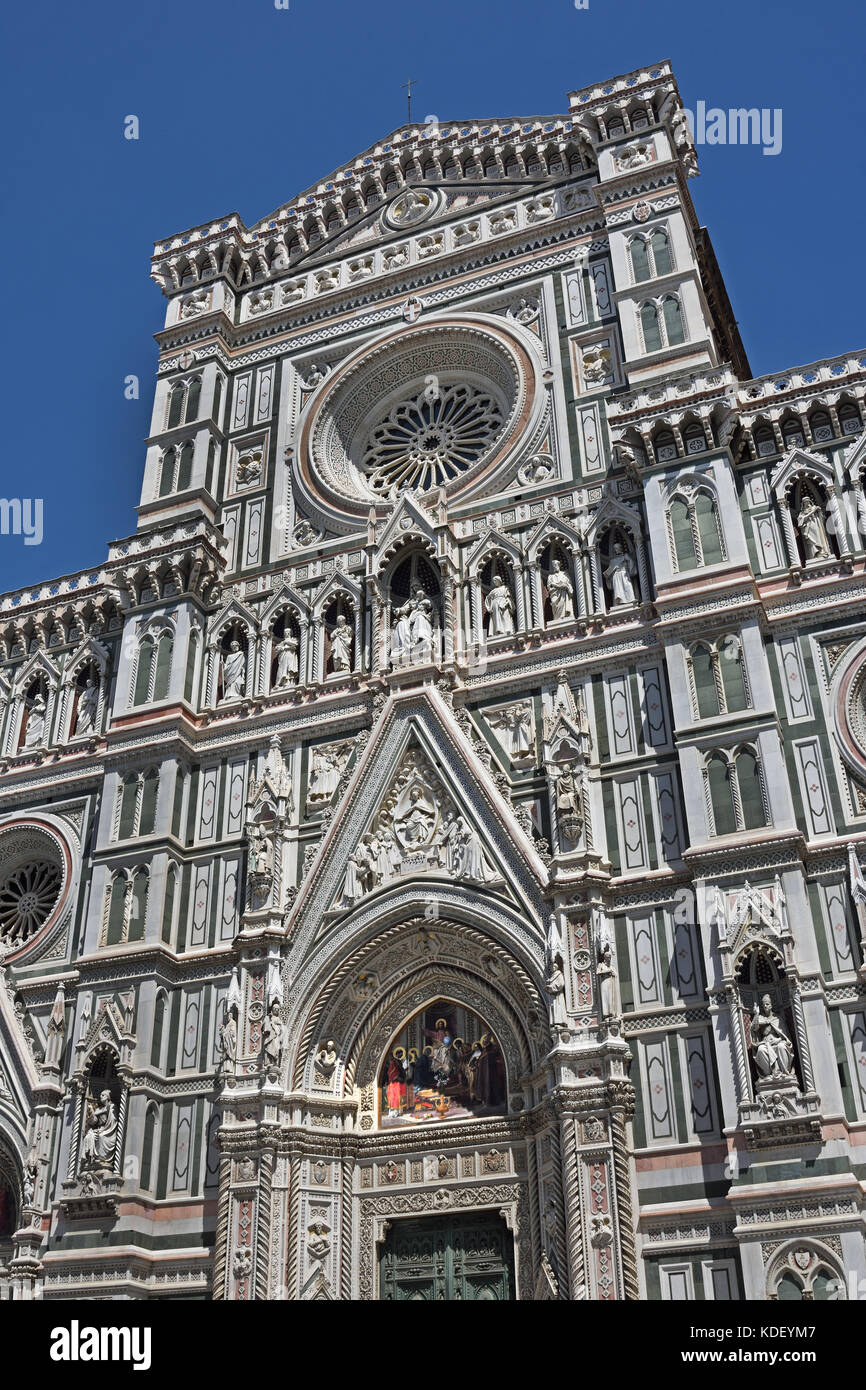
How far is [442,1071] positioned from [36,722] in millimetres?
9820

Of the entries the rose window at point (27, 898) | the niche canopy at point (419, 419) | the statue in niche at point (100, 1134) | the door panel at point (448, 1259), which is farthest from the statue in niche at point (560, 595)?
the statue in niche at point (100, 1134)

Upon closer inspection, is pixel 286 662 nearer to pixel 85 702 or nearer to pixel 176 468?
pixel 85 702

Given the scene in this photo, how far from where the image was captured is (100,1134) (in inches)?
698

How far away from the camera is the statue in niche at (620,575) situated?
19453 mm

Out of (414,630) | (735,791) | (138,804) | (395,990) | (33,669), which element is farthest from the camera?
(33,669)

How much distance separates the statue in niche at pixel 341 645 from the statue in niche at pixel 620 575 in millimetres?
4201

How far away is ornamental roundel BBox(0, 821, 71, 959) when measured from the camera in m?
21.0

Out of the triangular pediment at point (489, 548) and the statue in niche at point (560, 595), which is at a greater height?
the triangular pediment at point (489, 548)

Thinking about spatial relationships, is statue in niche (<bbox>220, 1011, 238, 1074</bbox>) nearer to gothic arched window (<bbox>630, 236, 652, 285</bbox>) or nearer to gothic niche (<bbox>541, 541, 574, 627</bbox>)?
gothic niche (<bbox>541, 541, 574, 627</bbox>)

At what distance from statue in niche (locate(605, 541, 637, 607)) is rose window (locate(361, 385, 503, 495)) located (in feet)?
13.3

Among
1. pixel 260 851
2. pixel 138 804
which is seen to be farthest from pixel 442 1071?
pixel 138 804

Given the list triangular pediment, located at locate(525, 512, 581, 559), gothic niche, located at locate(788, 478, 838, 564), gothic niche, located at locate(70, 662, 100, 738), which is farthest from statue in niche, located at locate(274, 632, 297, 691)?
gothic niche, located at locate(788, 478, 838, 564)

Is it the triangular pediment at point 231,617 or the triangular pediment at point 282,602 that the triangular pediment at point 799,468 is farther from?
the triangular pediment at point 231,617
